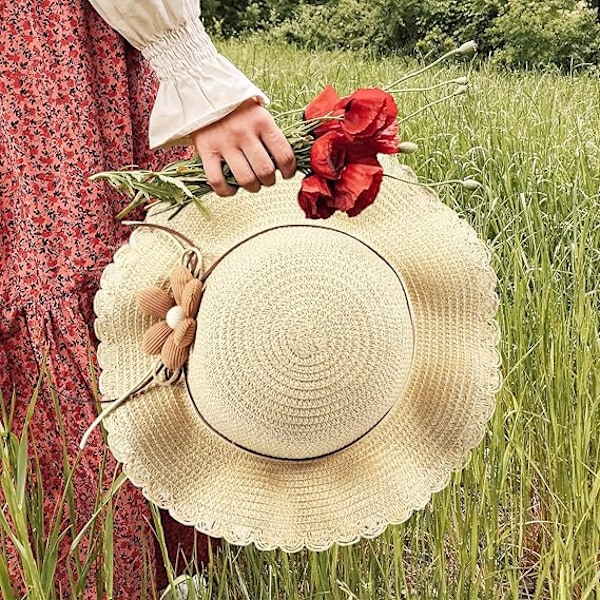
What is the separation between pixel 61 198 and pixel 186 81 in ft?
0.85

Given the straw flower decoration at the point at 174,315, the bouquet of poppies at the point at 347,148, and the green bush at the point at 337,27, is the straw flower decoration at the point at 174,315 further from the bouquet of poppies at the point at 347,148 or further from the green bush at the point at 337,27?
the green bush at the point at 337,27

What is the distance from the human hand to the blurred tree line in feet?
22.9

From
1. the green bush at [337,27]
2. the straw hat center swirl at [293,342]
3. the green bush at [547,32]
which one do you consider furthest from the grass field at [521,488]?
the green bush at [337,27]

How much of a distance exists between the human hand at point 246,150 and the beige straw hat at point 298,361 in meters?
0.05

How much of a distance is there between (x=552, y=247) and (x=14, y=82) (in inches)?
61.4

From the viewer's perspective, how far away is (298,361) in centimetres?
95

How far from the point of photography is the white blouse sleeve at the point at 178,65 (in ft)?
3.34

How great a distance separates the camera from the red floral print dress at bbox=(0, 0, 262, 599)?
1.16 meters

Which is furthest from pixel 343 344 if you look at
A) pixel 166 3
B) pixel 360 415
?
pixel 166 3

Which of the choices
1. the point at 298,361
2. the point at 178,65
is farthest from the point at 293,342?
the point at 178,65

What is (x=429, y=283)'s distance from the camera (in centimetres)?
108

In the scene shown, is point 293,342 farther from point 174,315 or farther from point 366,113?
point 366,113

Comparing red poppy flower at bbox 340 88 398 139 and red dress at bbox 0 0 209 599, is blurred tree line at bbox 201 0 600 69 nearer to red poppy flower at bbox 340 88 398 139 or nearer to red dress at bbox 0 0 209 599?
red dress at bbox 0 0 209 599

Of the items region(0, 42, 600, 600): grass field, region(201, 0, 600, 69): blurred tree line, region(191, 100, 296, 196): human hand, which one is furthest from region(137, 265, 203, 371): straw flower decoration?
region(201, 0, 600, 69): blurred tree line
